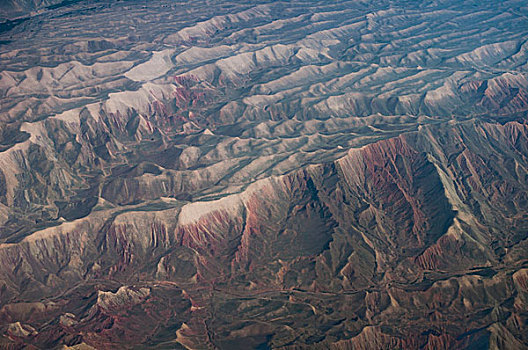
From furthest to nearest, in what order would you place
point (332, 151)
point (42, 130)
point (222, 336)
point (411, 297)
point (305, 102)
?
point (305, 102)
point (42, 130)
point (332, 151)
point (411, 297)
point (222, 336)

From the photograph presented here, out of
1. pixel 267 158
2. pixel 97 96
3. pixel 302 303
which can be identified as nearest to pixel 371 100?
pixel 267 158

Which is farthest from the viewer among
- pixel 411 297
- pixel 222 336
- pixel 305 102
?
pixel 305 102

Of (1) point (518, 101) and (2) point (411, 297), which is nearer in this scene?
(2) point (411, 297)

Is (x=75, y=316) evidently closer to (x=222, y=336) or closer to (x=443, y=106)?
(x=222, y=336)

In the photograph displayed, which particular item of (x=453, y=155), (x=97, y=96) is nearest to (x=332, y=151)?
(x=453, y=155)

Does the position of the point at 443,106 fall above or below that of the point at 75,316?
below

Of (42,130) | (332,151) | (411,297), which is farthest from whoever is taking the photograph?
(42,130)

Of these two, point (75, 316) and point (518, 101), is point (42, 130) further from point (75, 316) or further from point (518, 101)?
point (518, 101)

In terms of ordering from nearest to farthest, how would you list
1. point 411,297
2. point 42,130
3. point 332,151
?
1. point 411,297
2. point 332,151
3. point 42,130

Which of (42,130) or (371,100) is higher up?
(42,130)
